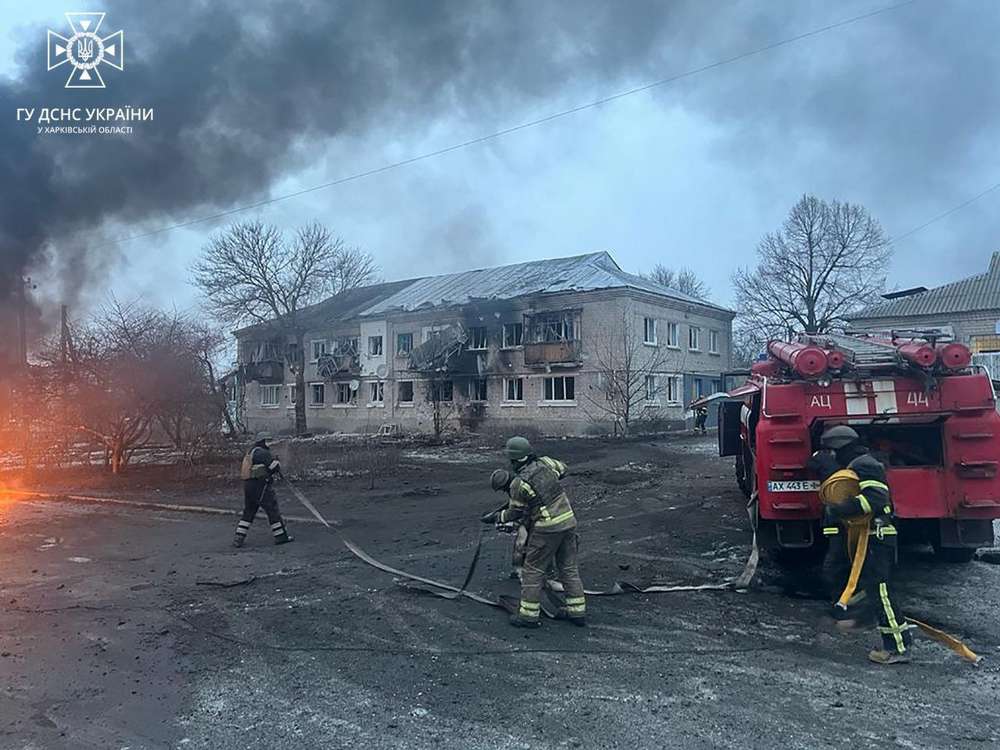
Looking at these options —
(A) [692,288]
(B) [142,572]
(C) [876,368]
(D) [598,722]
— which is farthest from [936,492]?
(A) [692,288]

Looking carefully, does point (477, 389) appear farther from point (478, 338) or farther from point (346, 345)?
point (346, 345)

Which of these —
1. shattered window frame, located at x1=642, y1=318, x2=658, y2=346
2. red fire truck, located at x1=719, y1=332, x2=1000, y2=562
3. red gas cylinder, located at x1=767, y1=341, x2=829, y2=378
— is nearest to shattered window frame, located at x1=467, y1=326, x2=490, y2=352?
shattered window frame, located at x1=642, y1=318, x2=658, y2=346

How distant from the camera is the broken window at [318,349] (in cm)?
4153

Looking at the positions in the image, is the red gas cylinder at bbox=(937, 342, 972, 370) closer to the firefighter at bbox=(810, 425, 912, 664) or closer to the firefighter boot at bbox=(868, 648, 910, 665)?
the firefighter at bbox=(810, 425, 912, 664)

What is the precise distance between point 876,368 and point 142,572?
24.8 ft

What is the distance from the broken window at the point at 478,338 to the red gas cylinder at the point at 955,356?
27.9 m

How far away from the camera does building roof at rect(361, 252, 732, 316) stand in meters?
31.9

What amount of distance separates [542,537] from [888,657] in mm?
2421

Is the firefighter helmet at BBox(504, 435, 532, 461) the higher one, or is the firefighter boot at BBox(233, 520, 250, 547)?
the firefighter helmet at BBox(504, 435, 532, 461)

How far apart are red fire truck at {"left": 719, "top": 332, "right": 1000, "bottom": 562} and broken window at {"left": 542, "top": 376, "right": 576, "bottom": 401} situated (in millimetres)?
24361

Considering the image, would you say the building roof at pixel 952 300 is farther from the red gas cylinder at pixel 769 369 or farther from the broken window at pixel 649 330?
the red gas cylinder at pixel 769 369

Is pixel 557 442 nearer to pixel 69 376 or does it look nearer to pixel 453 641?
pixel 69 376

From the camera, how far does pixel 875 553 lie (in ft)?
16.4

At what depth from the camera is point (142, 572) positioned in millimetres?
7852
